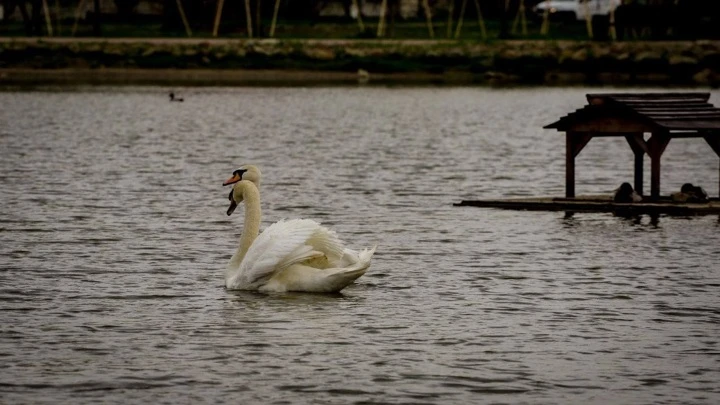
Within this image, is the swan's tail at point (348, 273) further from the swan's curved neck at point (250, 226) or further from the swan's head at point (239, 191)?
the swan's head at point (239, 191)

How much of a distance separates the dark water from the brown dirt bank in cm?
3856

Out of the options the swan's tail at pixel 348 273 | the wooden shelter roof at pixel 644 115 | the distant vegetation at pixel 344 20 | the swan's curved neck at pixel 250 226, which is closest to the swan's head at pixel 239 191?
the swan's curved neck at pixel 250 226

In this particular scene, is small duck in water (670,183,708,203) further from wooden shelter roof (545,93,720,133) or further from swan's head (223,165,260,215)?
swan's head (223,165,260,215)

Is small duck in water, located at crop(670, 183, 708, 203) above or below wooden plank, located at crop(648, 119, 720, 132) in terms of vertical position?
below

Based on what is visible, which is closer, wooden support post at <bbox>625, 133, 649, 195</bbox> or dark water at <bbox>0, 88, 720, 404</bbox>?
dark water at <bbox>0, 88, 720, 404</bbox>

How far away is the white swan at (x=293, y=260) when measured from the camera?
687 inches

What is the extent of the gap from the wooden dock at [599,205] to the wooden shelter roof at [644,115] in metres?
1.09

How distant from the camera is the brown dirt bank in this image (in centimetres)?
7738

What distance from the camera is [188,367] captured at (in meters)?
14.3

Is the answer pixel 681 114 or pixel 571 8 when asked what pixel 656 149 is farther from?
pixel 571 8

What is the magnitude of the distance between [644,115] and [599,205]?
1.61m

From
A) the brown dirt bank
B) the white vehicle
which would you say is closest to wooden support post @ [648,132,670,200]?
the brown dirt bank

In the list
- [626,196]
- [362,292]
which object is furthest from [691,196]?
[362,292]

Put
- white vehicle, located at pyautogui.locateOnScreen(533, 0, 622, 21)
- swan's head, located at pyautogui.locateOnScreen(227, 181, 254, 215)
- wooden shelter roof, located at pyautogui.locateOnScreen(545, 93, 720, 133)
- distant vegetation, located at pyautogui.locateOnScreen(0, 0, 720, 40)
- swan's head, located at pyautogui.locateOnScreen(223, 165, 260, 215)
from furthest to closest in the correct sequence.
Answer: white vehicle, located at pyautogui.locateOnScreen(533, 0, 622, 21)
distant vegetation, located at pyautogui.locateOnScreen(0, 0, 720, 40)
wooden shelter roof, located at pyautogui.locateOnScreen(545, 93, 720, 133)
swan's head, located at pyautogui.locateOnScreen(223, 165, 260, 215)
swan's head, located at pyautogui.locateOnScreen(227, 181, 254, 215)
